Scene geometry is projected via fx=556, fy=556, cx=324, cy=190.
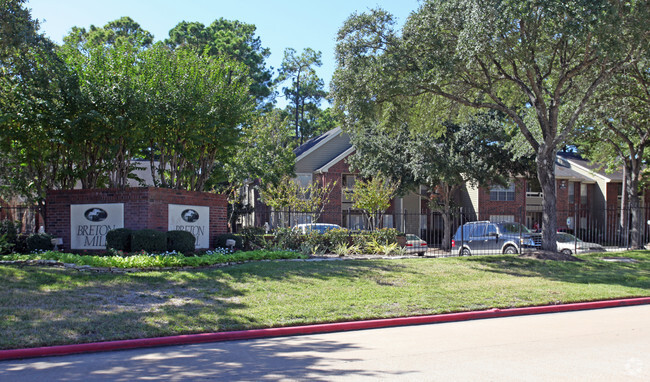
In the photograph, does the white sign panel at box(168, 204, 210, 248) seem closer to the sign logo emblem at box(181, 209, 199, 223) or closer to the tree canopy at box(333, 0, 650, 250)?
the sign logo emblem at box(181, 209, 199, 223)

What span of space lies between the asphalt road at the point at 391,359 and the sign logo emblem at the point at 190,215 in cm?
832

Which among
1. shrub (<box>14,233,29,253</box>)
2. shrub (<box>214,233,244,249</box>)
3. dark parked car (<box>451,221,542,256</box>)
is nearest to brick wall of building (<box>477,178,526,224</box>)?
dark parked car (<box>451,221,542,256</box>)

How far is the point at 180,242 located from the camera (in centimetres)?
1557

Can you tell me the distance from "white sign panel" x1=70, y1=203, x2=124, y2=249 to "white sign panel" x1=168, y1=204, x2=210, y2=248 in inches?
57.2

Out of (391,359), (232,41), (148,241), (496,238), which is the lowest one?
(391,359)

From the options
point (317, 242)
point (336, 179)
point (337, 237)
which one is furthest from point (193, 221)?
point (336, 179)

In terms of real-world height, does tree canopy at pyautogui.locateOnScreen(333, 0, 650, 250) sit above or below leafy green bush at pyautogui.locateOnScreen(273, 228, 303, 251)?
above

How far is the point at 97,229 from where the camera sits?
52.1ft

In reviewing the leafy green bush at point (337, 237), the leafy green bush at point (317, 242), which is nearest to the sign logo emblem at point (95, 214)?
the leafy green bush at point (317, 242)

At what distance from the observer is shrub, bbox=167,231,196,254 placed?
15.5 m

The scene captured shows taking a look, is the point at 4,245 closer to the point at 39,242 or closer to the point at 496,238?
the point at 39,242

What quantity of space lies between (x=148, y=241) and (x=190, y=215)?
7.48 ft

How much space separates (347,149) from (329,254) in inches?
807

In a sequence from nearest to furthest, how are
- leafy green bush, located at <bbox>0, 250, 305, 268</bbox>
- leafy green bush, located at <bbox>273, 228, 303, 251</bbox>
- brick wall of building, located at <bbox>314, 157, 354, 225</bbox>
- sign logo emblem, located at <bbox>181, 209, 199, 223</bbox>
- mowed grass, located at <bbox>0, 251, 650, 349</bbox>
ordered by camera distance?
mowed grass, located at <bbox>0, 251, 650, 349</bbox> → leafy green bush, located at <bbox>0, 250, 305, 268</bbox> → sign logo emblem, located at <bbox>181, 209, 199, 223</bbox> → leafy green bush, located at <bbox>273, 228, 303, 251</bbox> → brick wall of building, located at <bbox>314, 157, 354, 225</bbox>
